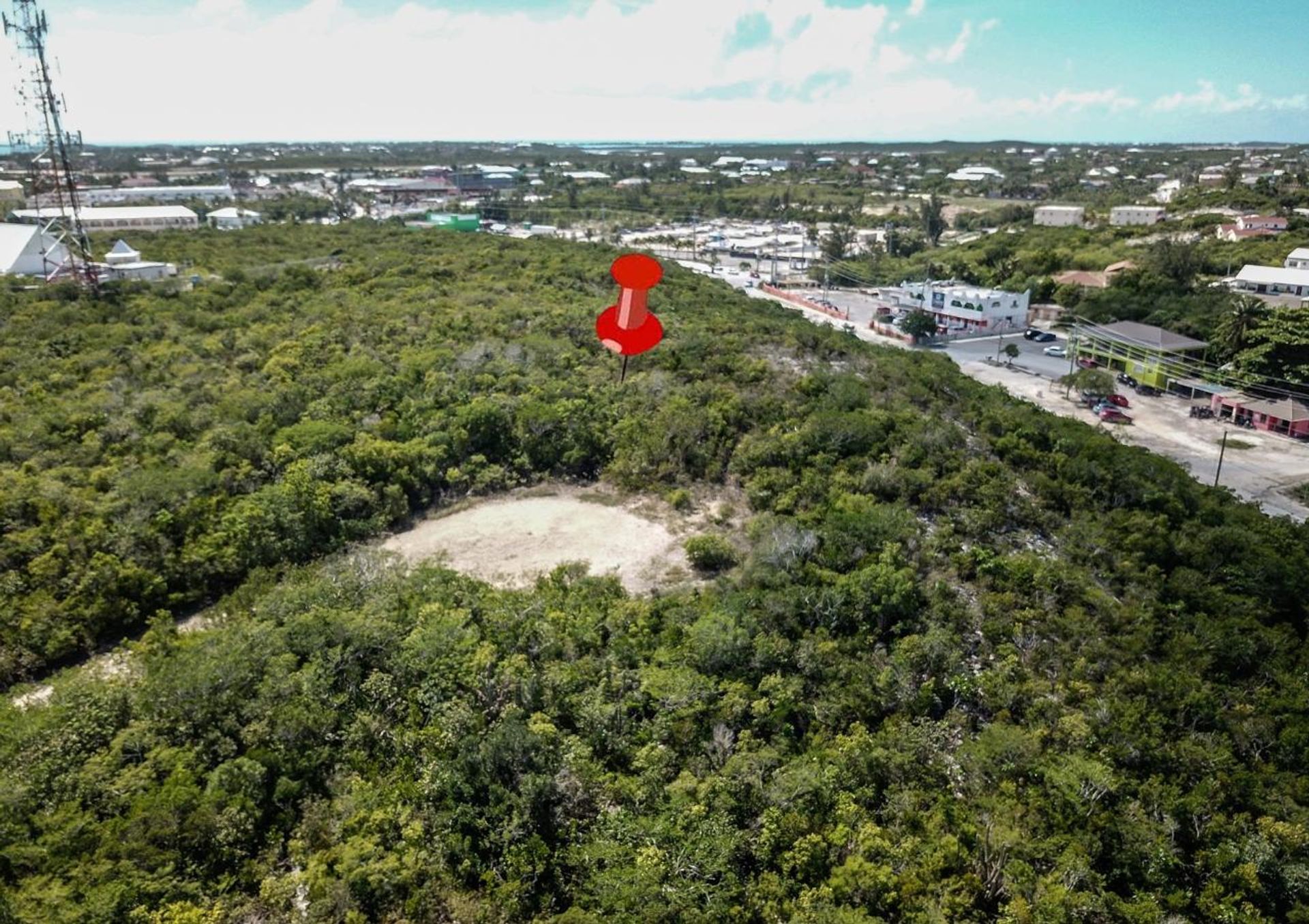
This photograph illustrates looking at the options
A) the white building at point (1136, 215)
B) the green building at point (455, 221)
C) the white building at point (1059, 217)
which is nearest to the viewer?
the white building at point (1136, 215)

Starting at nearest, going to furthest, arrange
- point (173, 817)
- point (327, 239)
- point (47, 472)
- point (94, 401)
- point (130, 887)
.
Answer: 1. point (130, 887)
2. point (173, 817)
3. point (47, 472)
4. point (94, 401)
5. point (327, 239)

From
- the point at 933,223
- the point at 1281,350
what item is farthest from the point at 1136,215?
the point at 1281,350

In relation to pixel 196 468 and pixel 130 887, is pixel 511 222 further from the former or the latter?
pixel 130 887

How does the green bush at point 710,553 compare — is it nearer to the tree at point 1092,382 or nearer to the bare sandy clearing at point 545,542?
the bare sandy clearing at point 545,542

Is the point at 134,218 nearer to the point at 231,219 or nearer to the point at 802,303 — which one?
the point at 231,219

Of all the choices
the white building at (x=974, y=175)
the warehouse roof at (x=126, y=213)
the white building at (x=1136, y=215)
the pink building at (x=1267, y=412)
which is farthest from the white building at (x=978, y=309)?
the white building at (x=974, y=175)

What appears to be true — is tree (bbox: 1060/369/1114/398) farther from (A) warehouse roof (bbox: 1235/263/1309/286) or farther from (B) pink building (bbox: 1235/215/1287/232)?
(B) pink building (bbox: 1235/215/1287/232)

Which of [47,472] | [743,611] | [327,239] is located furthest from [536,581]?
[327,239]
